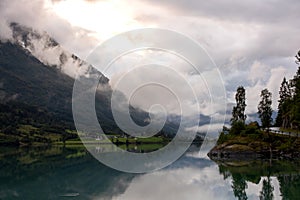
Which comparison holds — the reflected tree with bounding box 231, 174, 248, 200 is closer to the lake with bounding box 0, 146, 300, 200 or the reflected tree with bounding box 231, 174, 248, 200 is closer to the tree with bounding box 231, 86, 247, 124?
the lake with bounding box 0, 146, 300, 200

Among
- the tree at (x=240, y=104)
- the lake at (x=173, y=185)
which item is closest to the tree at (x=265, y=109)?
the tree at (x=240, y=104)

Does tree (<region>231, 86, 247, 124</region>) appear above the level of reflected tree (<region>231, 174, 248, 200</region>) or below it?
above

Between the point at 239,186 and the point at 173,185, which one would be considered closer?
the point at 239,186

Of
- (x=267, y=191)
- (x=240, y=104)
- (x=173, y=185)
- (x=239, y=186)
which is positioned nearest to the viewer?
(x=267, y=191)

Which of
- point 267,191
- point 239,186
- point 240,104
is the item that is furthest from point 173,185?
point 240,104

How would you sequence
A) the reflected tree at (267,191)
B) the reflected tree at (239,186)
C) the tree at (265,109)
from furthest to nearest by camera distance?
1. the tree at (265,109)
2. the reflected tree at (239,186)
3. the reflected tree at (267,191)

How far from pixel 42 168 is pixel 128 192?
4618cm

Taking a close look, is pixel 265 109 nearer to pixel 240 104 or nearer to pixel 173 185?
pixel 240 104

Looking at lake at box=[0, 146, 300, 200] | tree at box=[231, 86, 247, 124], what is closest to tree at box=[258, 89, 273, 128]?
tree at box=[231, 86, 247, 124]

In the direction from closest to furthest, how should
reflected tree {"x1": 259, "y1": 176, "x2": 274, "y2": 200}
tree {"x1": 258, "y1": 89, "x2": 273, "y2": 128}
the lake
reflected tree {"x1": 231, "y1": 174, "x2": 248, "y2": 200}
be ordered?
reflected tree {"x1": 259, "y1": 176, "x2": 274, "y2": 200}
reflected tree {"x1": 231, "y1": 174, "x2": 248, "y2": 200}
the lake
tree {"x1": 258, "y1": 89, "x2": 273, "y2": 128}

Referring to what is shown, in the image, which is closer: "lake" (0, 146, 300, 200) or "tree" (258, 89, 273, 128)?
"lake" (0, 146, 300, 200)

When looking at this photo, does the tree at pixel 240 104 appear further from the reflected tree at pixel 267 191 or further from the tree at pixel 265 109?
the reflected tree at pixel 267 191

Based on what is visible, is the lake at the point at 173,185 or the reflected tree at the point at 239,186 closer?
the reflected tree at the point at 239,186

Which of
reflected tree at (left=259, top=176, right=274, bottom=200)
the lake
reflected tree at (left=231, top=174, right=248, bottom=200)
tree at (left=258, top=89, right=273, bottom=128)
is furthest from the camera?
tree at (left=258, top=89, right=273, bottom=128)
